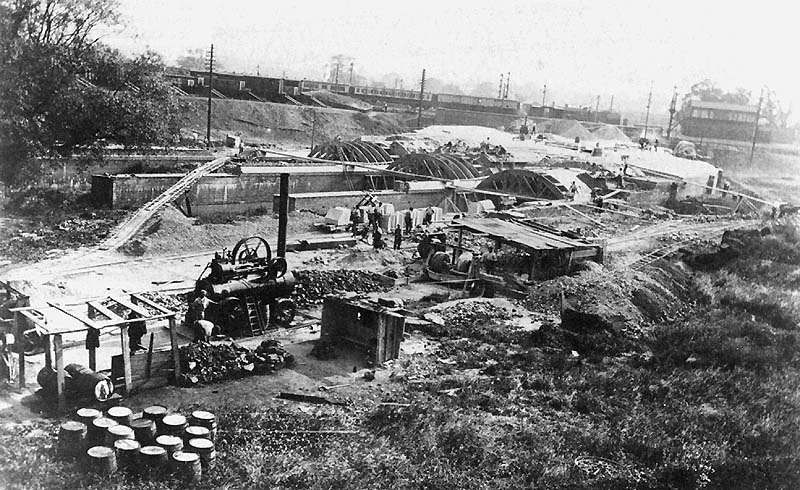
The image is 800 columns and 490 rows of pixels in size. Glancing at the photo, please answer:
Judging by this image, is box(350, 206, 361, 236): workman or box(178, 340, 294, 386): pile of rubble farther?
box(350, 206, 361, 236): workman

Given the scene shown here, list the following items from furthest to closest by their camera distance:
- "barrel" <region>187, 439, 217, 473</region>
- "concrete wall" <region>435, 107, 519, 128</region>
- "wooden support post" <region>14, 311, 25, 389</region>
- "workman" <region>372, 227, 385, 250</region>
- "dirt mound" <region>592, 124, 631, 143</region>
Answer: "dirt mound" <region>592, 124, 631, 143</region>
"concrete wall" <region>435, 107, 519, 128</region>
"workman" <region>372, 227, 385, 250</region>
"wooden support post" <region>14, 311, 25, 389</region>
"barrel" <region>187, 439, 217, 473</region>

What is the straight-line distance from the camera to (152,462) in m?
8.92

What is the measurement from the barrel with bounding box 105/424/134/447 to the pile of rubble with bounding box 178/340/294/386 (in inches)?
111

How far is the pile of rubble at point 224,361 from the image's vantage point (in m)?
12.4

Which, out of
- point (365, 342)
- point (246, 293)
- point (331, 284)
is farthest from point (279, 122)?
point (365, 342)

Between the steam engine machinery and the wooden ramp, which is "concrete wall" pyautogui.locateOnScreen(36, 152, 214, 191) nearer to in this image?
the wooden ramp

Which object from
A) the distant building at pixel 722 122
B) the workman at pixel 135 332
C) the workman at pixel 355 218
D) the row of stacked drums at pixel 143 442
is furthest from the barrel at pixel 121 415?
the distant building at pixel 722 122

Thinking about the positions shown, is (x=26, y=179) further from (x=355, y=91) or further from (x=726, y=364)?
(x=355, y=91)

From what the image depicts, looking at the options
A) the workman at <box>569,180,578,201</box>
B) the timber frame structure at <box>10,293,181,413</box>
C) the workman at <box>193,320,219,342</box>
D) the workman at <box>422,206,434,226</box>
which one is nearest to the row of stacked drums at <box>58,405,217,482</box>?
the timber frame structure at <box>10,293,181,413</box>

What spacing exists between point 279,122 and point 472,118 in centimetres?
3071

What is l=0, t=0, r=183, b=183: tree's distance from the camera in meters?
19.8

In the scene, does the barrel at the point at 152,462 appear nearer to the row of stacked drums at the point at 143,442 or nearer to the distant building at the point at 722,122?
the row of stacked drums at the point at 143,442

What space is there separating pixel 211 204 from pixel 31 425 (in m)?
18.7

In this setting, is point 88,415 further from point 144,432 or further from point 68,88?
point 68,88
